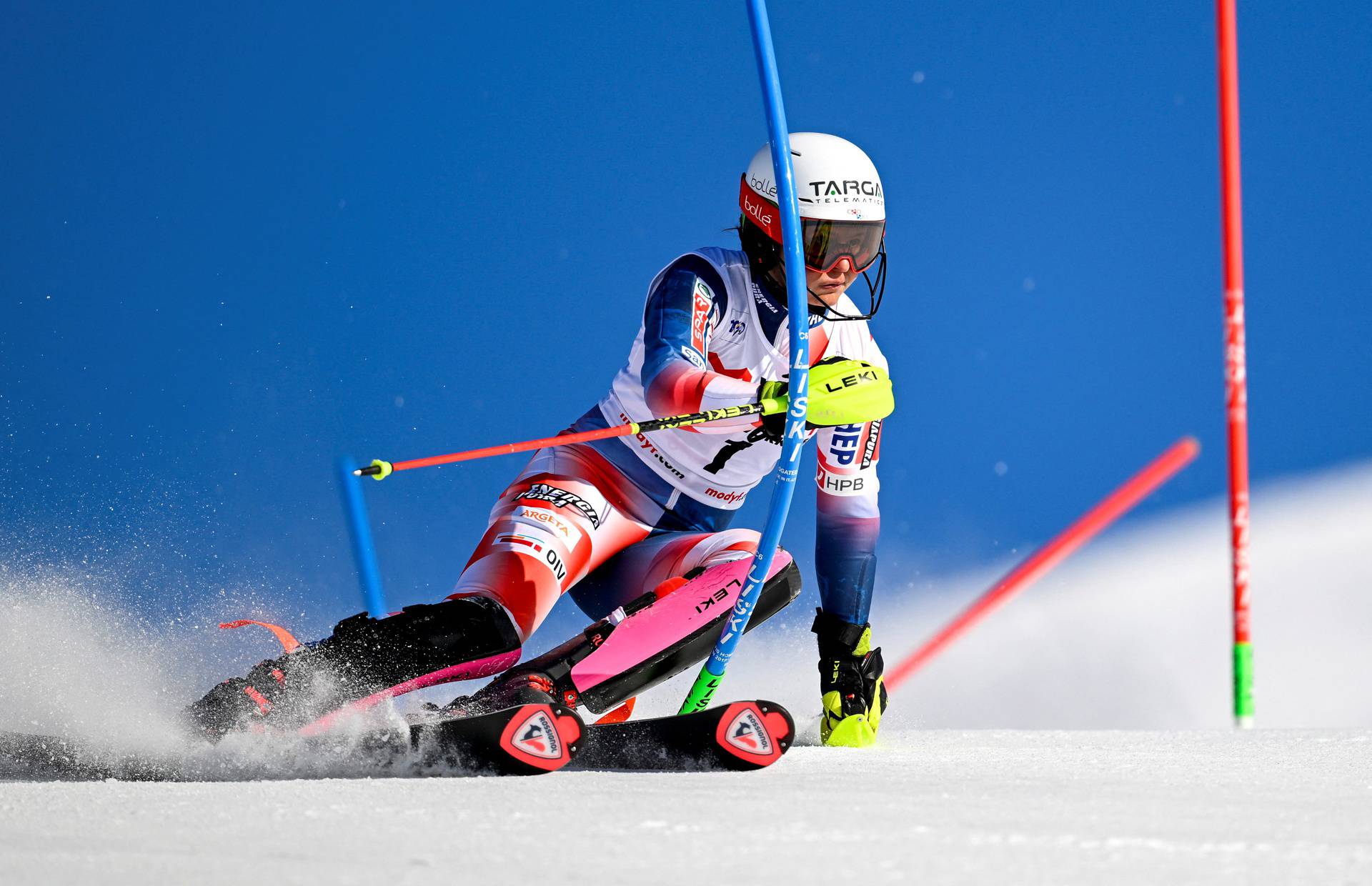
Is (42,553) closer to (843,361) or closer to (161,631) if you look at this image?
(161,631)

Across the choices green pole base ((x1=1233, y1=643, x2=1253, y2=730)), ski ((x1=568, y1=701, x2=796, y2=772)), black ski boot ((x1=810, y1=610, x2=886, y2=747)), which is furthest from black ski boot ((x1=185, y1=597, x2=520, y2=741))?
green pole base ((x1=1233, y1=643, x2=1253, y2=730))

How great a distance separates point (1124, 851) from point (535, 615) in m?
1.49

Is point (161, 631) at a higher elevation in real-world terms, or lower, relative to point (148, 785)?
higher

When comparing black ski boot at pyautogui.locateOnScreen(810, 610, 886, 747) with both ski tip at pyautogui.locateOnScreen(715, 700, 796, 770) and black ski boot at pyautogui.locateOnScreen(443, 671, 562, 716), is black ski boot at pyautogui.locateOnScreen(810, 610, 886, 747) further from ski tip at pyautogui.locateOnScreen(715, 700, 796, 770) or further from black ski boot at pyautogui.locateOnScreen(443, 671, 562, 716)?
ski tip at pyautogui.locateOnScreen(715, 700, 796, 770)

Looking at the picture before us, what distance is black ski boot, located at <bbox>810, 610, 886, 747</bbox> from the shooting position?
2.99m

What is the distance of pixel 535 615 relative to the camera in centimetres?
268

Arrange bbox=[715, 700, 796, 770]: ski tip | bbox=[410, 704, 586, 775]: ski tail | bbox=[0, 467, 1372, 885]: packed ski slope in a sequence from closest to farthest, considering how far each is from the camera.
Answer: bbox=[0, 467, 1372, 885]: packed ski slope < bbox=[410, 704, 586, 775]: ski tail < bbox=[715, 700, 796, 770]: ski tip

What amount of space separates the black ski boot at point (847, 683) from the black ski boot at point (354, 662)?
782 mm

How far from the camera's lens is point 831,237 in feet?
9.34

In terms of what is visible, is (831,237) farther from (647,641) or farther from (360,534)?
(360,534)

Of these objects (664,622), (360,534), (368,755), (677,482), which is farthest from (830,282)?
(368,755)

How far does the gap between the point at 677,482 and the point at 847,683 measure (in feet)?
1.90

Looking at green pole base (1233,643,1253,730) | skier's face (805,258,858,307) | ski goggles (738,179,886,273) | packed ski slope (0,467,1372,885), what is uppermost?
ski goggles (738,179,886,273)

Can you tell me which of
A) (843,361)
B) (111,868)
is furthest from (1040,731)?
(111,868)
